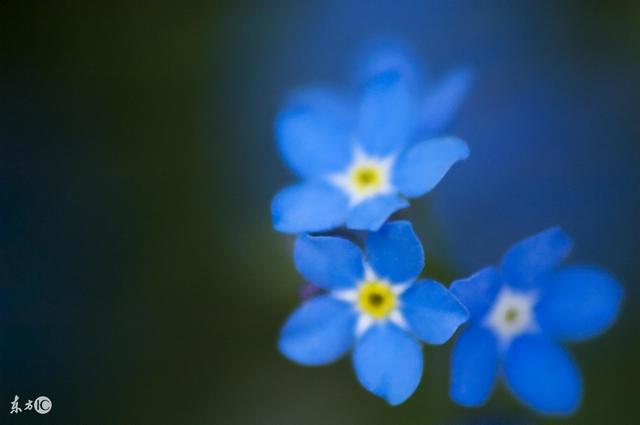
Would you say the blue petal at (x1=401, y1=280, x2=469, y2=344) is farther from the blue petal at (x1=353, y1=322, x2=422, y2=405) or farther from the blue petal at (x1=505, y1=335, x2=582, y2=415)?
the blue petal at (x1=505, y1=335, x2=582, y2=415)

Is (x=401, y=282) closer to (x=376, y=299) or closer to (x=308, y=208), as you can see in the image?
(x=376, y=299)

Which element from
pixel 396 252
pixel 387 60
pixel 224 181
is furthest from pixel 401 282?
pixel 224 181

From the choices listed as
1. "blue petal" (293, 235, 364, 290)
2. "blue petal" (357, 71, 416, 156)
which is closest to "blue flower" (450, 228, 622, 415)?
"blue petal" (293, 235, 364, 290)

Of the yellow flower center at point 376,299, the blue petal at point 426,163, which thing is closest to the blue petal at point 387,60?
the blue petal at point 426,163

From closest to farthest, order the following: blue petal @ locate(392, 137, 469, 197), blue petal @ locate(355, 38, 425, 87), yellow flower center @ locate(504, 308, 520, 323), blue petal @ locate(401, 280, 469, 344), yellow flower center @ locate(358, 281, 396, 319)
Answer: blue petal @ locate(401, 280, 469, 344), blue petal @ locate(392, 137, 469, 197), yellow flower center @ locate(358, 281, 396, 319), yellow flower center @ locate(504, 308, 520, 323), blue petal @ locate(355, 38, 425, 87)

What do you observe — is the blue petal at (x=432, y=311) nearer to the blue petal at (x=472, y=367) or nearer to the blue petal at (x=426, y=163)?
the blue petal at (x=472, y=367)

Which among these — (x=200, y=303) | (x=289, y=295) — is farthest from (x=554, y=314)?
(x=200, y=303)
